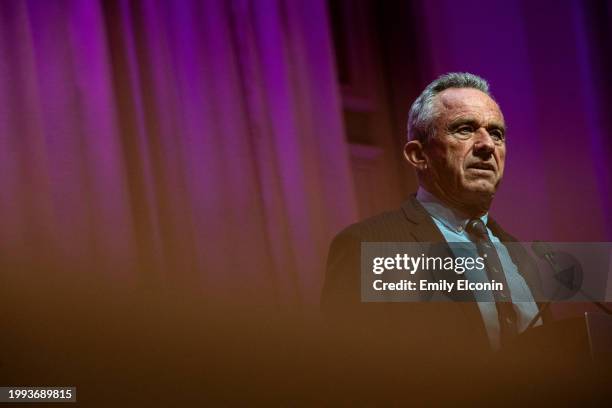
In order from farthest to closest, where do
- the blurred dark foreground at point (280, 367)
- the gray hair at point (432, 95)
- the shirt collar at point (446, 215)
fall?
the gray hair at point (432, 95) < the shirt collar at point (446, 215) < the blurred dark foreground at point (280, 367)

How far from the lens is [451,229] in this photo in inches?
73.6

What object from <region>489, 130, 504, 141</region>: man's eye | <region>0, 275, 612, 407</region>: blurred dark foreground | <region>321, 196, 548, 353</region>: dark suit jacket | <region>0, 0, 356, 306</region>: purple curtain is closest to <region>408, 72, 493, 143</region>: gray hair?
<region>489, 130, 504, 141</region>: man's eye

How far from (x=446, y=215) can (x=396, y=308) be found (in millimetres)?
384

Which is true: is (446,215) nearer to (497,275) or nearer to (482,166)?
(482,166)

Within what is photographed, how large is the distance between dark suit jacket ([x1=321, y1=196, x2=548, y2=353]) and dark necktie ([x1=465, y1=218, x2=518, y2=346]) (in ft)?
0.17

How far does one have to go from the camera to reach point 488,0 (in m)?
3.00

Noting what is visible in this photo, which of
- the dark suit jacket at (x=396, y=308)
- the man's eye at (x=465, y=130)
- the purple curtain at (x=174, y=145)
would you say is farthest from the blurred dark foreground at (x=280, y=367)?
the man's eye at (x=465, y=130)

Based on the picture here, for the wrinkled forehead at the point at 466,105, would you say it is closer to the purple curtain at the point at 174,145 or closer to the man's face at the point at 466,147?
the man's face at the point at 466,147

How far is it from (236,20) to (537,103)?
120 centimetres

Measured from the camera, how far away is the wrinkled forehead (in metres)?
1.95

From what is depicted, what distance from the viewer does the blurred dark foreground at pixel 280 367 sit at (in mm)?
1139

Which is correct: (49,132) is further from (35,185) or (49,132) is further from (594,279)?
(594,279)

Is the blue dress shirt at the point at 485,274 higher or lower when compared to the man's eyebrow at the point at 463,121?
lower

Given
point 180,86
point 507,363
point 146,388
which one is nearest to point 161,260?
point 180,86
